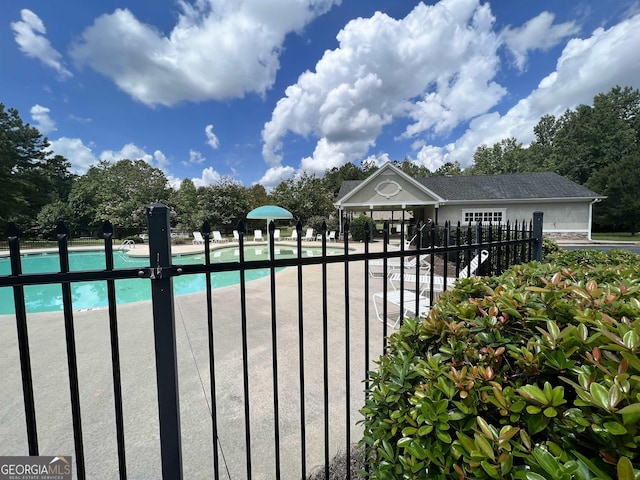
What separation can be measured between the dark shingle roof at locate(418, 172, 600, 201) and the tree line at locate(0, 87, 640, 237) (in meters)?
9.31

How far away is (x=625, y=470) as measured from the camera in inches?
21.7

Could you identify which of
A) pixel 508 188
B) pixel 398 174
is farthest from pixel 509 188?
pixel 398 174

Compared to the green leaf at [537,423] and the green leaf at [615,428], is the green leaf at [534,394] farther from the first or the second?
the green leaf at [615,428]

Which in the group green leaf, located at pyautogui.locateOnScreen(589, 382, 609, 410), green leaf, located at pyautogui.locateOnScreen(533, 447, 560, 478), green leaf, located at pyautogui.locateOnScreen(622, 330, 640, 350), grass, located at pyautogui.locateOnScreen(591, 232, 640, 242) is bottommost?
grass, located at pyautogui.locateOnScreen(591, 232, 640, 242)

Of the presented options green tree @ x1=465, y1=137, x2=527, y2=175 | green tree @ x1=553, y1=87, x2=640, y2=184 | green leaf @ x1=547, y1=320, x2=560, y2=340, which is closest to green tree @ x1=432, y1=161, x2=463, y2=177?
green tree @ x1=465, y1=137, x2=527, y2=175

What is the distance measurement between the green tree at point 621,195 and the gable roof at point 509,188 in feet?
25.3

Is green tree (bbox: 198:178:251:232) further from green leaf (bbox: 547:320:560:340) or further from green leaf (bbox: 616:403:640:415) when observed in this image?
green leaf (bbox: 616:403:640:415)

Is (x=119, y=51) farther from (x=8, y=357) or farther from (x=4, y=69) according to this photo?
(x=4, y=69)

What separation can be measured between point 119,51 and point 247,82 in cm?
618

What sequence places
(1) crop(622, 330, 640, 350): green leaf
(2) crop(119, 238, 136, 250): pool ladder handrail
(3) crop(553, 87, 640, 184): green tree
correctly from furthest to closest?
(3) crop(553, 87, 640, 184): green tree
(2) crop(119, 238, 136, 250): pool ladder handrail
(1) crop(622, 330, 640, 350): green leaf

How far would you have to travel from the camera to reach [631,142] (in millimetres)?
33375

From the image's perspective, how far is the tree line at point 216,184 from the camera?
1010 inches

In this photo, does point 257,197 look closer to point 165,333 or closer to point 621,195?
point 165,333

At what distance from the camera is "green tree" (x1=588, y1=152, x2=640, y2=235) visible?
25.1m
